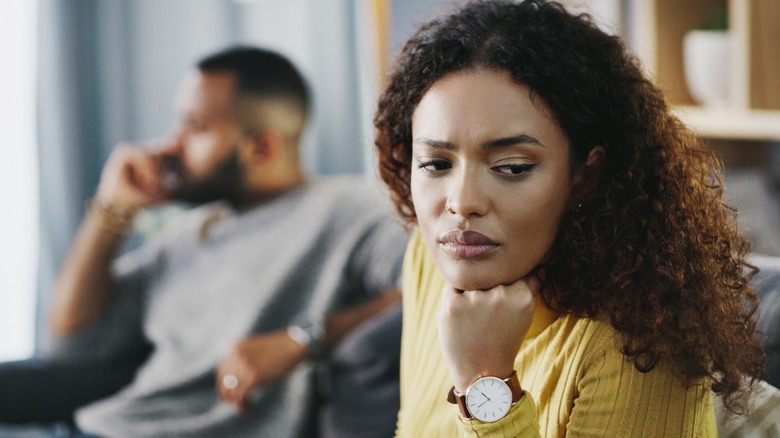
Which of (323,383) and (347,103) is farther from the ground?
(347,103)

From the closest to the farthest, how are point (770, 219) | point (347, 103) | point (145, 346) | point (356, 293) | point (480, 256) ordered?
point (480, 256) → point (770, 219) → point (356, 293) → point (145, 346) → point (347, 103)

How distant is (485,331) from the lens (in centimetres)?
88

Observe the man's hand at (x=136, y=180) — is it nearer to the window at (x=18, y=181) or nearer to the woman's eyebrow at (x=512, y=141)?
the window at (x=18, y=181)

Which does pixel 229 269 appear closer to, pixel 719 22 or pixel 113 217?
pixel 113 217

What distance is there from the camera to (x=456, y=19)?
0.95 metres

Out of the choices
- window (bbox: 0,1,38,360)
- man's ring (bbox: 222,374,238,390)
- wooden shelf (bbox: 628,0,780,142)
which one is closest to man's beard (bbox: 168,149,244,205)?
man's ring (bbox: 222,374,238,390)

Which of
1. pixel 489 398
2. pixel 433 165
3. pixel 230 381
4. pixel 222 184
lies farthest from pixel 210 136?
pixel 489 398

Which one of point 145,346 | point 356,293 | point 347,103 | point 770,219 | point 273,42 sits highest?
point 273,42

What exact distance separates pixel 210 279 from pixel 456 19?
1438mm

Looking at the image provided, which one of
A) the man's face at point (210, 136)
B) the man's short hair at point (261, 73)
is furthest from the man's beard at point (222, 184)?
the man's short hair at point (261, 73)

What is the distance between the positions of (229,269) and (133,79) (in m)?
0.76

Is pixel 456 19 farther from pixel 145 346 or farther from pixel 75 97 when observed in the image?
pixel 75 97

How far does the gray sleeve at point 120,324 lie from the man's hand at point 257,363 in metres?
0.38

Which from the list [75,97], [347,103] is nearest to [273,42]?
[347,103]
